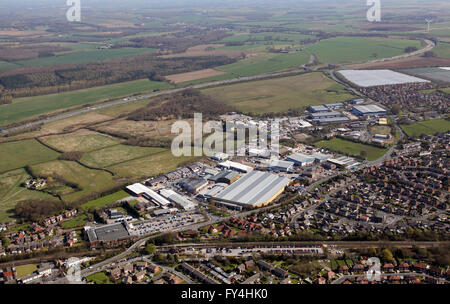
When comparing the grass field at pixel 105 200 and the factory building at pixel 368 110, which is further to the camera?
the factory building at pixel 368 110

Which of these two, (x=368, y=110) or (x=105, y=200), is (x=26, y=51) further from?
(x=368, y=110)

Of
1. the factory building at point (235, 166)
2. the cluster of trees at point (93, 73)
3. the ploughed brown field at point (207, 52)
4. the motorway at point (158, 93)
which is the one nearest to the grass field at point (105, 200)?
the factory building at point (235, 166)

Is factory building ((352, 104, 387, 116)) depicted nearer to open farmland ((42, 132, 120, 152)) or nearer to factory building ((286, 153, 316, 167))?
factory building ((286, 153, 316, 167))

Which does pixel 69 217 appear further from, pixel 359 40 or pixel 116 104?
pixel 359 40

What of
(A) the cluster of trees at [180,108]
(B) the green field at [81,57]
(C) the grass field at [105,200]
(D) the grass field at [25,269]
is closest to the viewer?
(D) the grass field at [25,269]

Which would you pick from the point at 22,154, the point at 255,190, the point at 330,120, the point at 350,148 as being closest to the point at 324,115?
the point at 330,120

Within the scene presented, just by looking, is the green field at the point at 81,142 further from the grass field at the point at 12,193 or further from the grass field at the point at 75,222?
the grass field at the point at 75,222

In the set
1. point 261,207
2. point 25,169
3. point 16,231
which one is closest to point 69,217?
point 16,231
